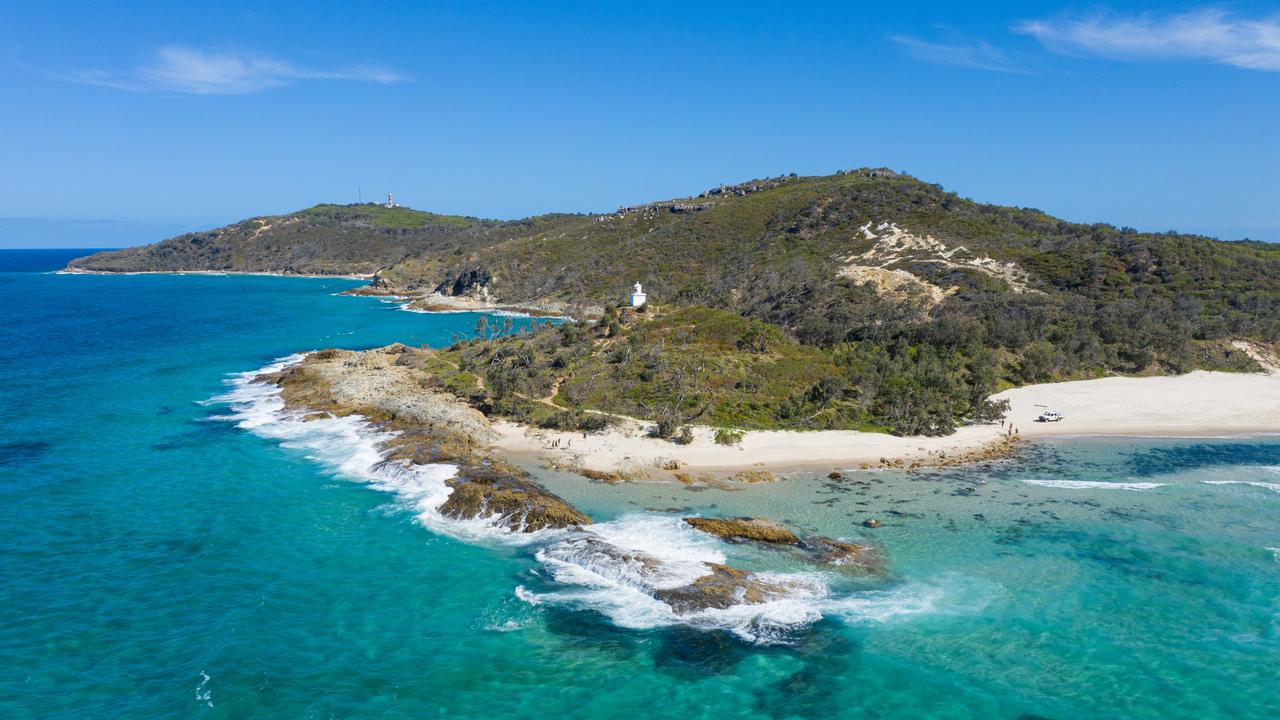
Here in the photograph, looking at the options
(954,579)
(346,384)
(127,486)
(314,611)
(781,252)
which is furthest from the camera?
(781,252)

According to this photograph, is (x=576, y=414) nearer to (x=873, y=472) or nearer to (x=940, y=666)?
(x=873, y=472)

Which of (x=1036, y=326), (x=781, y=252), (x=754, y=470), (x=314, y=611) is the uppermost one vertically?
(x=781, y=252)

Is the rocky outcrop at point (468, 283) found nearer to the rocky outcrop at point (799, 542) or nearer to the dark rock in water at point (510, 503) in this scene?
the dark rock in water at point (510, 503)

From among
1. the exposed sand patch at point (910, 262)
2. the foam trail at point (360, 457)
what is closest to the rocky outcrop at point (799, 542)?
the foam trail at point (360, 457)

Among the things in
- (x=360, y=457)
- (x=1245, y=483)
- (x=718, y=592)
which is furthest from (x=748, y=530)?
(x=1245, y=483)

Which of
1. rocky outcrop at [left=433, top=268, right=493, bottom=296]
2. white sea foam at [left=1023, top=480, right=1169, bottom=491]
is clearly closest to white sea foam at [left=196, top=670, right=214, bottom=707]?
white sea foam at [left=1023, top=480, right=1169, bottom=491]

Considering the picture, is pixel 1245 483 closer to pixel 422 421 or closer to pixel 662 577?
pixel 662 577

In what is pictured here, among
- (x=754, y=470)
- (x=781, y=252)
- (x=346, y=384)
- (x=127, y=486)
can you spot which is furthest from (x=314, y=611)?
(x=781, y=252)

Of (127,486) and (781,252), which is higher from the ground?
(781,252)
